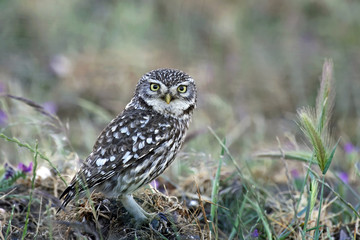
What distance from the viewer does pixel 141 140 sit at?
13.9 feet

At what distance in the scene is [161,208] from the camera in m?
4.13

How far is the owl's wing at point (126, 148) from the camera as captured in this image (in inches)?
160

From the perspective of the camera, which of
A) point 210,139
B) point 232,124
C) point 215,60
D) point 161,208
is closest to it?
point 161,208

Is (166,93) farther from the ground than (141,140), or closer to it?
farther from the ground

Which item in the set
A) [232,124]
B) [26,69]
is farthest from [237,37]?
[26,69]

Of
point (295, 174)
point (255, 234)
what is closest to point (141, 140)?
point (255, 234)

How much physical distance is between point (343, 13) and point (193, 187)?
618 centimetres

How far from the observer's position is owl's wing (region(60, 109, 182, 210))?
13.3 feet

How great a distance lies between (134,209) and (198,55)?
579cm


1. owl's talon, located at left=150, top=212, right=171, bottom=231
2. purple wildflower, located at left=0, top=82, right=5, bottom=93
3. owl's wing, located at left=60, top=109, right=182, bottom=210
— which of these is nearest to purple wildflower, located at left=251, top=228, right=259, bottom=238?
owl's talon, located at left=150, top=212, right=171, bottom=231

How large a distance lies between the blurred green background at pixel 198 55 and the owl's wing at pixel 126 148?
93.7 inches

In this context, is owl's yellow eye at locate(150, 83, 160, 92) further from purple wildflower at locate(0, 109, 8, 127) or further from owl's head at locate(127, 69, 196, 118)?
purple wildflower at locate(0, 109, 8, 127)

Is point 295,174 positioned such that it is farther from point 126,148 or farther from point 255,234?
point 126,148

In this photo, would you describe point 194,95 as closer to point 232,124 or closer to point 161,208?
point 161,208
